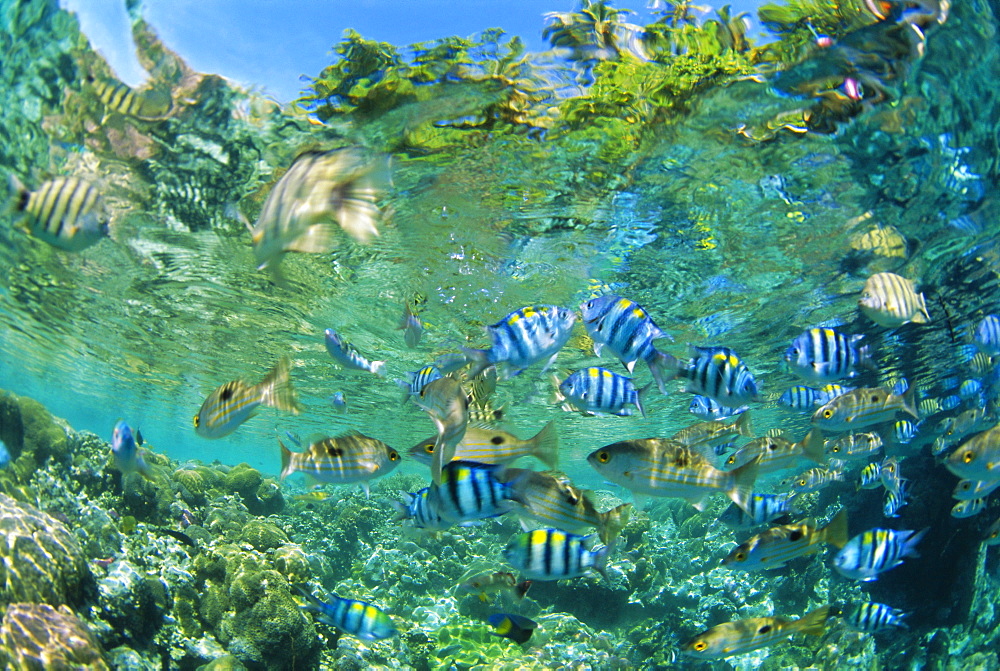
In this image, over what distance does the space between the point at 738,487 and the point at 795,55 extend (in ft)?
19.5

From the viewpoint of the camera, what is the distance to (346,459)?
173 inches

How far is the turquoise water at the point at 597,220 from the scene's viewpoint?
22.4 feet

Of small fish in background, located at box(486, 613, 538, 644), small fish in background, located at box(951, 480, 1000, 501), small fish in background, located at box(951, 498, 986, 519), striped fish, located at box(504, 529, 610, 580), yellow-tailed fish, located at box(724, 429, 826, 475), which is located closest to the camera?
striped fish, located at box(504, 529, 610, 580)

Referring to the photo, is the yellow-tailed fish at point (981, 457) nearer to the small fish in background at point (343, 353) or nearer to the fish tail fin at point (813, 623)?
the fish tail fin at point (813, 623)

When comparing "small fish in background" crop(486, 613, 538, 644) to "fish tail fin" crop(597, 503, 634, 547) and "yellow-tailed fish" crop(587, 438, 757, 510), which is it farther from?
"yellow-tailed fish" crop(587, 438, 757, 510)

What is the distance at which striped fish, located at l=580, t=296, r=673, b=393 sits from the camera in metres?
4.08

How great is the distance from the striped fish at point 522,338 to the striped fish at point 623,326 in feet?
1.02

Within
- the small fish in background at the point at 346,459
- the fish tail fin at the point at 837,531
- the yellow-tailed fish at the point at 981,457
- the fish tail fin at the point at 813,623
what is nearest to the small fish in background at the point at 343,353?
the small fish in background at the point at 346,459

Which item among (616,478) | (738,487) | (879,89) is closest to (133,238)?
(616,478)

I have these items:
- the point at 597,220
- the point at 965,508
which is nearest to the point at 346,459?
the point at 597,220

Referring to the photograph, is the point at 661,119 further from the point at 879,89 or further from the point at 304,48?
the point at 304,48

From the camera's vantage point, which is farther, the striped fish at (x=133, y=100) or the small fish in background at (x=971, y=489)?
the striped fish at (x=133, y=100)

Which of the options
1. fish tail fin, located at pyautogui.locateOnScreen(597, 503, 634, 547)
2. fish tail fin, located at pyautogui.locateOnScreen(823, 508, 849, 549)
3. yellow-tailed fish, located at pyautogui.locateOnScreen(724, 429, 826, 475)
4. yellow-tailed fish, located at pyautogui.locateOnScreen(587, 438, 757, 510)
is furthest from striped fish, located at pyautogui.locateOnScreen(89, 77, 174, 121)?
fish tail fin, located at pyautogui.locateOnScreen(823, 508, 849, 549)

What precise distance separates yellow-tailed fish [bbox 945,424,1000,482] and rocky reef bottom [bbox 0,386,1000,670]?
639 centimetres
